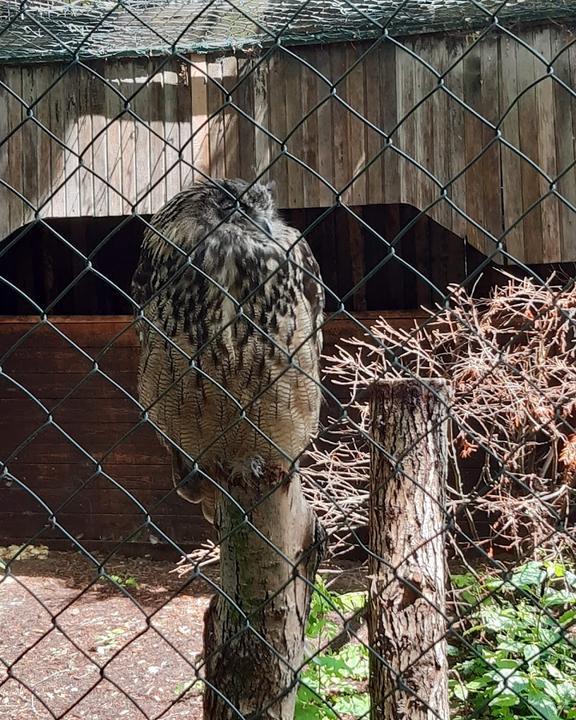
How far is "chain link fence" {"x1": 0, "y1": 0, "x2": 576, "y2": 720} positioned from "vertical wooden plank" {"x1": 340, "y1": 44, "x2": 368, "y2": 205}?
17 mm

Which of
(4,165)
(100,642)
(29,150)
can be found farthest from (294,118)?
(100,642)

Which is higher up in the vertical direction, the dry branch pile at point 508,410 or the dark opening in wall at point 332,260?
the dark opening in wall at point 332,260

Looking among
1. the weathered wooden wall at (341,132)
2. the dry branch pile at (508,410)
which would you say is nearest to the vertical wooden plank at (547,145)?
the weathered wooden wall at (341,132)

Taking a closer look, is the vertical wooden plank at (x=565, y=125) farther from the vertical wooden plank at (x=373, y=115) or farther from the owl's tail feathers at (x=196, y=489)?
the owl's tail feathers at (x=196, y=489)

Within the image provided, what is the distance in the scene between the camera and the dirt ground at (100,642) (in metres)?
4.57

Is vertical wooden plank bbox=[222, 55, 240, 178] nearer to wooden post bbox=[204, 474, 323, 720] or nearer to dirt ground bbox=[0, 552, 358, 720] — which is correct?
dirt ground bbox=[0, 552, 358, 720]

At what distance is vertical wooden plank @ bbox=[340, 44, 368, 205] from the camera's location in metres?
5.32

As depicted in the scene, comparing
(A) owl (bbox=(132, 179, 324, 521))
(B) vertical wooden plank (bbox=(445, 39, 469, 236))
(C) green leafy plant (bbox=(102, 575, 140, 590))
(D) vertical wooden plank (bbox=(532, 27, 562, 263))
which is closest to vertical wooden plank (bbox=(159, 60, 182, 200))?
(B) vertical wooden plank (bbox=(445, 39, 469, 236))

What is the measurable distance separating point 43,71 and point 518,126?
299cm

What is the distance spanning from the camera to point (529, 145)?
199 inches

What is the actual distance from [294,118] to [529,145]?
141cm

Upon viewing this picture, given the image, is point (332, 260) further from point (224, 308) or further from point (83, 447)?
point (224, 308)

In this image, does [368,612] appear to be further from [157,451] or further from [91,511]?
[91,511]

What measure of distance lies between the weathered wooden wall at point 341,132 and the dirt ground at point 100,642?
235 centimetres
